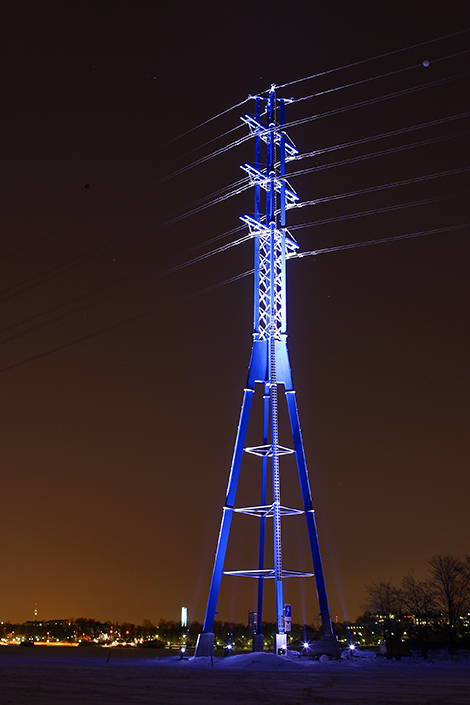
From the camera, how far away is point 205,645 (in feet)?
105

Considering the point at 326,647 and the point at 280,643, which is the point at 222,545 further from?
the point at 326,647

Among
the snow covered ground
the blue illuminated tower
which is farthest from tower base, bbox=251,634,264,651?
the snow covered ground

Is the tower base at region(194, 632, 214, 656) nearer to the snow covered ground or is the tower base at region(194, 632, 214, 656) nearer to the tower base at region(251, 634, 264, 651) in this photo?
the tower base at region(251, 634, 264, 651)

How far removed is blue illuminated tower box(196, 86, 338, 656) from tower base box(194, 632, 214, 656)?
0.04m

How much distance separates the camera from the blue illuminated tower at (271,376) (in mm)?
32062

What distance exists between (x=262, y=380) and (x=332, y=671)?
1520 cm

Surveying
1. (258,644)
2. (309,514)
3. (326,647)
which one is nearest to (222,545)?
(309,514)

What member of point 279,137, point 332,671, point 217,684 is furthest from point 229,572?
point 279,137

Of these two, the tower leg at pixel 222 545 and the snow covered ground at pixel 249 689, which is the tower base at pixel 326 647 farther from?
the snow covered ground at pixel 249 689

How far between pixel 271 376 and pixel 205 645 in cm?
1339

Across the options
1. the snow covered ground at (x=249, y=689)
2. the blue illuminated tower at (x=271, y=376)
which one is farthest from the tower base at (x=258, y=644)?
the snow covered ground at (x=249, y=689)

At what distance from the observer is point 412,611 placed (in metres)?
70.4

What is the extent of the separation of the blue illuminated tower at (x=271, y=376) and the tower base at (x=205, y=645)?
44 millimetres

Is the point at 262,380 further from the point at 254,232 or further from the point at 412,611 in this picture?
the point at 412,611
